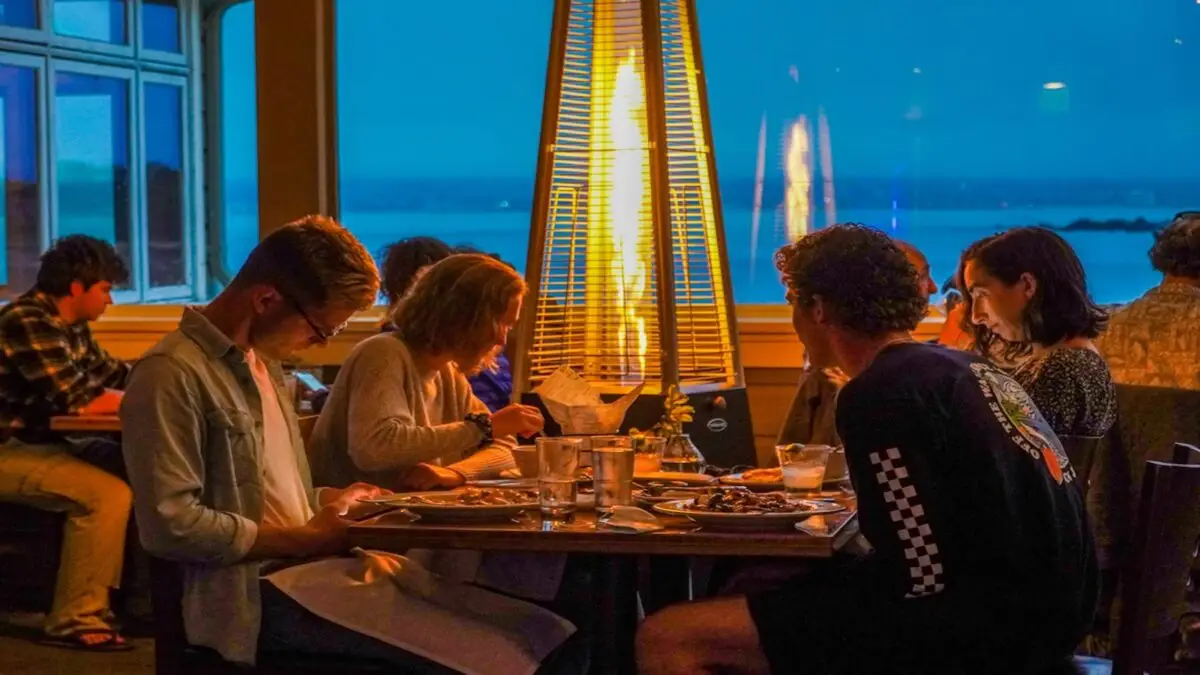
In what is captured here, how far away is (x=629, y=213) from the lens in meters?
4.85

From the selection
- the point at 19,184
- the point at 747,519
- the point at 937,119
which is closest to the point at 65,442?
the point at 19,184

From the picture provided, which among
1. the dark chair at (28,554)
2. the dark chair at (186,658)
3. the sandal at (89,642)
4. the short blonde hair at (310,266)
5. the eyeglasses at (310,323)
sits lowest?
the sandal at (89,642)

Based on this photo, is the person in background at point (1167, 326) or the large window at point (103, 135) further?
the large window at point (103, 135)

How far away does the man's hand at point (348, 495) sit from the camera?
Answer: 2.77m

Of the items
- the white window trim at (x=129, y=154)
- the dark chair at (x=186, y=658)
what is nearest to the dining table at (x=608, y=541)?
the dark chair at (x=186, y=658)

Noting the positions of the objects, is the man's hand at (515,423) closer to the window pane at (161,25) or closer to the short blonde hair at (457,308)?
the short blonde hair at (457,308)

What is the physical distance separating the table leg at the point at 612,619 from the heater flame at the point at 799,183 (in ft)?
13.0

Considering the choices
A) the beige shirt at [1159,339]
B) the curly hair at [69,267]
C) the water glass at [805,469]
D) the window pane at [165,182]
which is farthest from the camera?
the window pane at [165,182]

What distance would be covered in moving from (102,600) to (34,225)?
99.9 inches

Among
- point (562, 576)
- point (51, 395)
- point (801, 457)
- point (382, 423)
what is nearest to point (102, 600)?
Result: point (51, 395)

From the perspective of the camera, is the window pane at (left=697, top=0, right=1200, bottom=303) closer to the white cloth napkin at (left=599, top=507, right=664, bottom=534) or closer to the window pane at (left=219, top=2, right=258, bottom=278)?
the window pane at (left=219, top=2, right=258, bottom=278)

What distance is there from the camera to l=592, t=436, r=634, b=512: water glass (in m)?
2.80

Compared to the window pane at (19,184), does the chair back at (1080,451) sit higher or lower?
lower

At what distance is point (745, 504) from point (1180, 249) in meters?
2.47
